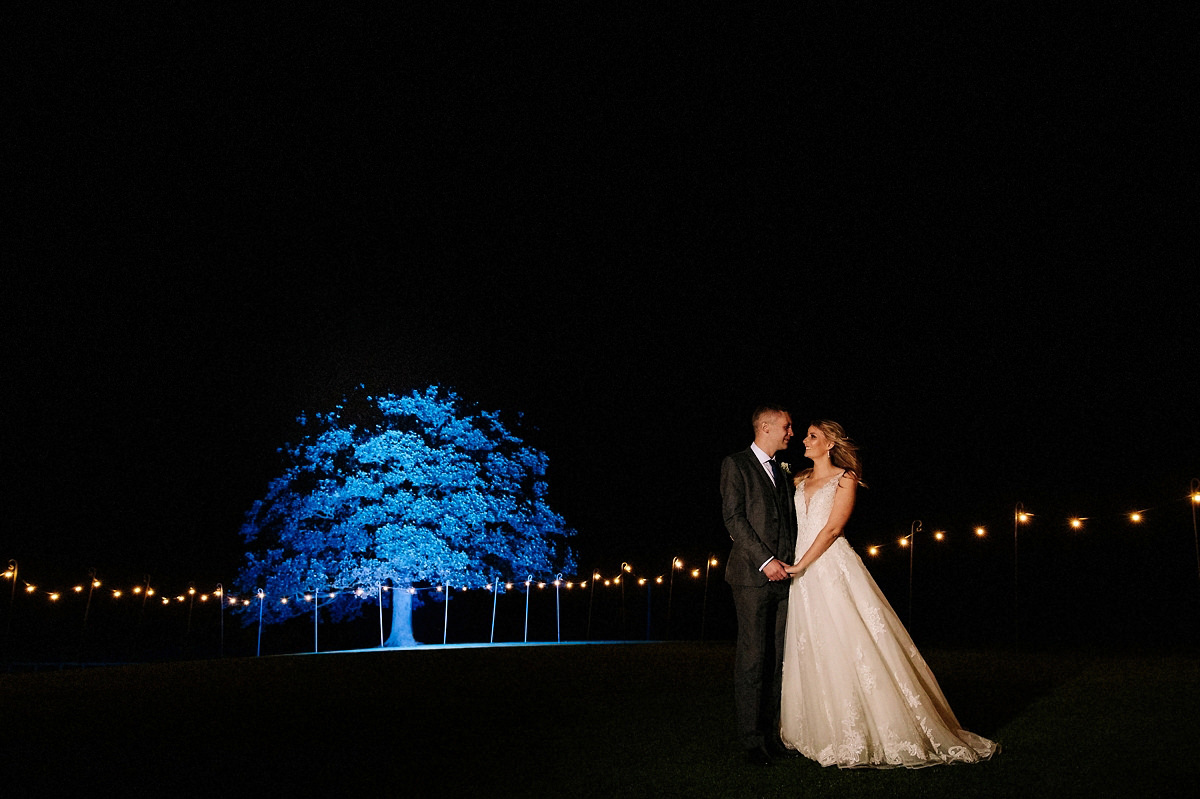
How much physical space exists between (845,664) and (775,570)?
1.76 ft

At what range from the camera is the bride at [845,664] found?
4.16m

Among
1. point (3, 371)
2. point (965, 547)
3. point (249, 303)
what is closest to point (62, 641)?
point (3, 371)

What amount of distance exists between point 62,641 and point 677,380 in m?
19.4

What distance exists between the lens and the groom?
174 inches

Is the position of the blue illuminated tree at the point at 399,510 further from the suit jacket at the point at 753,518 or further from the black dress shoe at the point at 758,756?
the black dress shoe at the point at 758,756

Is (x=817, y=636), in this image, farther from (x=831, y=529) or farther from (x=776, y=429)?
(x=776, y=429)

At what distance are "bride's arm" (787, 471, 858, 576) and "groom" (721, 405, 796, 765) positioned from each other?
109mm

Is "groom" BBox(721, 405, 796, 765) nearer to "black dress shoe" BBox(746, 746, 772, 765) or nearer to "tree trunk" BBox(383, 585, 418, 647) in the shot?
"black dress shoe" BBox(746, 746, 772, 765)

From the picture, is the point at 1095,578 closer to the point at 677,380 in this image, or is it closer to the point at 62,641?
the point at 677,380

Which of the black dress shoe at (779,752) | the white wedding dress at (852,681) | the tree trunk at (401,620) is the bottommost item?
the tree trunk at (401,620)

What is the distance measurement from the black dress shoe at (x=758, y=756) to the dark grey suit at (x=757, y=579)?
64mm

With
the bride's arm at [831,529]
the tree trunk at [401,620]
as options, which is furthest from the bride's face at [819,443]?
the tree trunk at [401,620]

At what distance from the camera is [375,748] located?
16.4 feet

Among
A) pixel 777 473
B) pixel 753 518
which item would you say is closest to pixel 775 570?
pixel 753 518
